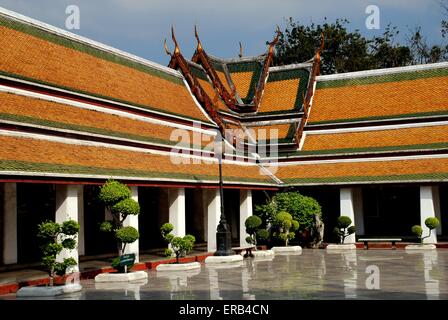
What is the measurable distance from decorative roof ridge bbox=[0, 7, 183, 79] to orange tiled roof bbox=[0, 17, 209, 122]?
0.17 meters

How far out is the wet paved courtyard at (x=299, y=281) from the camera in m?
15.6

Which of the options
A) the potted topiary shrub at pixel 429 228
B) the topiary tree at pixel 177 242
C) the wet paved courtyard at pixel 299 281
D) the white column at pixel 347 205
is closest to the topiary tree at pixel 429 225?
the potted topiary shrub at pixel 429 228

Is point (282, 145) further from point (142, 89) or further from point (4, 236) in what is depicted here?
point (4, 236)

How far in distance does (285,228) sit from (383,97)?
36.9ft

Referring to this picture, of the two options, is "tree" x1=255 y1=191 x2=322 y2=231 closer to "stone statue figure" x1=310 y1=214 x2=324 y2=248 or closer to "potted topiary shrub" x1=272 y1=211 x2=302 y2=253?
"stone statue figure" x1=310 y1=214 x2=324 y2=248

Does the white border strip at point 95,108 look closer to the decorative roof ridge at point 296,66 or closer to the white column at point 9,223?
the white column at point 9,223

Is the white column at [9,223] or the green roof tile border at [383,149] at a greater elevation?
the green roof tile border at [383,149]

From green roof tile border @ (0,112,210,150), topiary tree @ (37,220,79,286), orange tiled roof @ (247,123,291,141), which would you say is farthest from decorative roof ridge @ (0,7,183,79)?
topiary tree @ (37,220,79,286)

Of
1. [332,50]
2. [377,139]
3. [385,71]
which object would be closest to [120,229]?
[377,139]

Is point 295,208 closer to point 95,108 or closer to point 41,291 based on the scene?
point 95,108

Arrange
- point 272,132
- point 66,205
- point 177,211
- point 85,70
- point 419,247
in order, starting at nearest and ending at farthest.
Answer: point 66,205 → point 177,211 → point 85,70 → point 419,247 → point 272,132

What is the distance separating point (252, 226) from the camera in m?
28.5

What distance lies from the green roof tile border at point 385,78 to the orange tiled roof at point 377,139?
4.07 meters

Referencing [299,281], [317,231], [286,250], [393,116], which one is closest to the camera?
[299,281]
